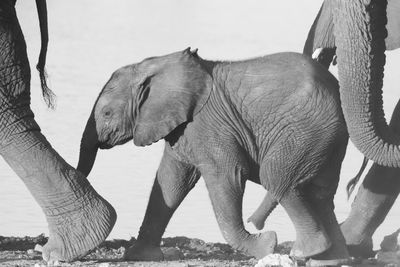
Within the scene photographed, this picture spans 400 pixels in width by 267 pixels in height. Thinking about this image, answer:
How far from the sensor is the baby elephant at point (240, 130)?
362 inches

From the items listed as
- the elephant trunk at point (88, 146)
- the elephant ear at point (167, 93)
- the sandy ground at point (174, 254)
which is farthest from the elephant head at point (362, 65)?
the elephant trunk at point (88, 146)

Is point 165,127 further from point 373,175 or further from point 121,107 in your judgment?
point 373,175

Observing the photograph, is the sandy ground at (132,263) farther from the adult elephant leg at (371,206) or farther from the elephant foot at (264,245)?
the adult elephant leg at (371,206)

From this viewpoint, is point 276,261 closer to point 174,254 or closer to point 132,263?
point 132,263

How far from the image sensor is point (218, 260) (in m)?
9.46

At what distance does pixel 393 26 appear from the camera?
10.5m

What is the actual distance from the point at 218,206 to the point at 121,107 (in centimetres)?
76

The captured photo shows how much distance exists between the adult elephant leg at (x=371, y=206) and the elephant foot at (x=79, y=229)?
1.52 m

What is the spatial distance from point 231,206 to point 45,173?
3.14ft

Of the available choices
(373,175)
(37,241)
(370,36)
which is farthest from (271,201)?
(370,36)

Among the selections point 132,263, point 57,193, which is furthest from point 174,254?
point 57,193

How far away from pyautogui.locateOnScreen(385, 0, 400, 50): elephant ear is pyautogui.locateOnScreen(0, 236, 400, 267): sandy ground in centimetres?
114

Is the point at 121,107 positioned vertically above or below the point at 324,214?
above

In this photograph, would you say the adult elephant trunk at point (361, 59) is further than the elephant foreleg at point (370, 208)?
No
